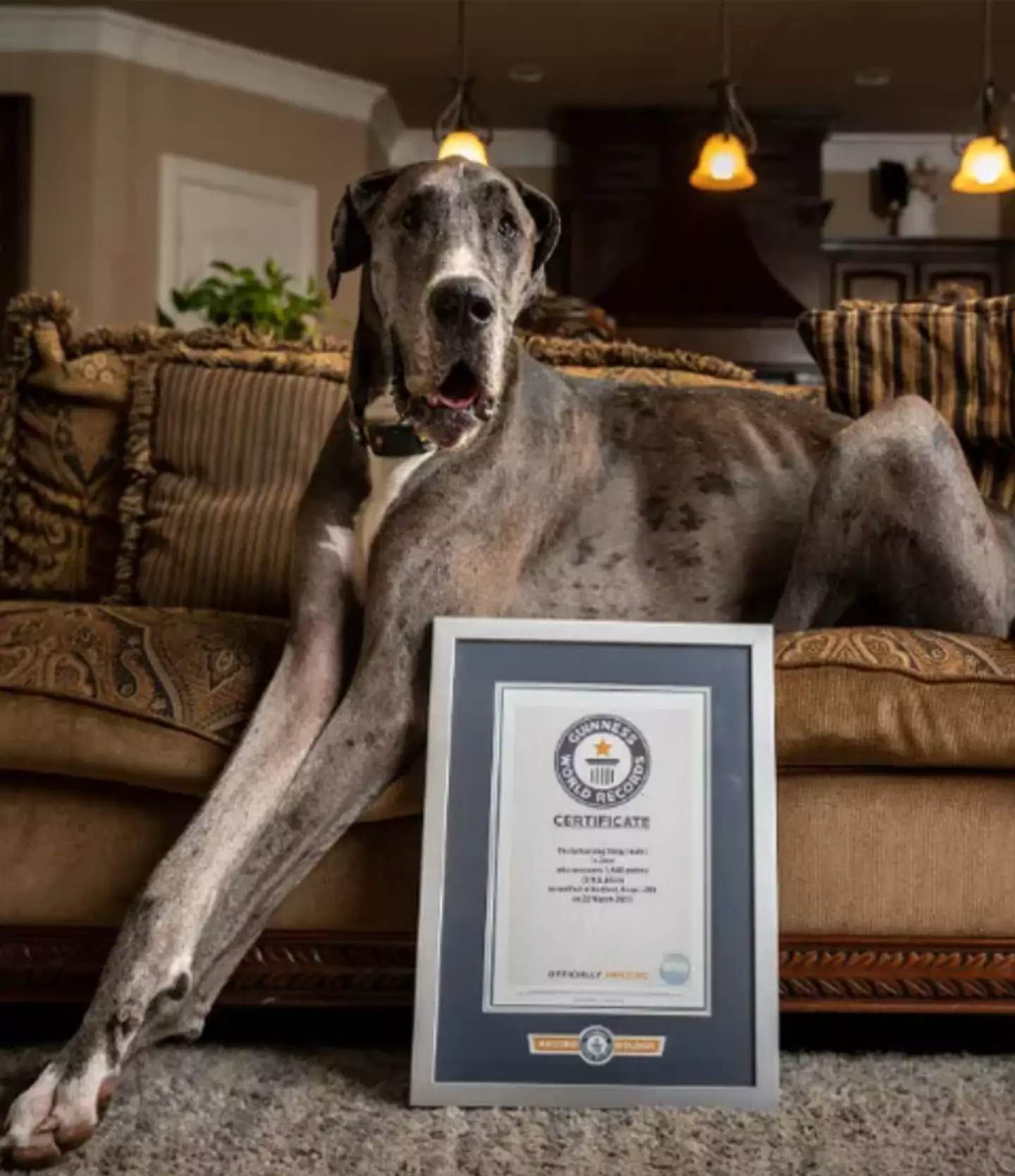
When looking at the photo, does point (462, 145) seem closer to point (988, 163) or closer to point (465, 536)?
point (988, 163)

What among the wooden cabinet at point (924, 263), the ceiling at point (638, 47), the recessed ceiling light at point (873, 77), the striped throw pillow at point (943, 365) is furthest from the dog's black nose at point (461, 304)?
the wooden cabinet at point (924, 263)

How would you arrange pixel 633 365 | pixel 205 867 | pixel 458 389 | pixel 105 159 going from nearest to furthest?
pixel 205 867, pixel 458 389, pixel 633 365, pixel 105 159

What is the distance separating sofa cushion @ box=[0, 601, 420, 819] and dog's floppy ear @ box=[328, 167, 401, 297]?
0.50m

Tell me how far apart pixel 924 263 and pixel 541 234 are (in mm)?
6164

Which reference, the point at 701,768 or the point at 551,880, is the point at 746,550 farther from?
the point at 551,880

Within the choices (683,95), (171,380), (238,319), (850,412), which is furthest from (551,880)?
(683,95)

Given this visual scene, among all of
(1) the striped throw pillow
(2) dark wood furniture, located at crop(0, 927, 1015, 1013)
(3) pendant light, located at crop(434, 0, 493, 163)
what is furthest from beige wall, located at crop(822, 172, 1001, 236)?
(2) dark wood furniture, located at crop(0, 927, 1015, 1013)

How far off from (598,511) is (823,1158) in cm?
92

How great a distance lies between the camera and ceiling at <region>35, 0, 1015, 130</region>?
616 cm

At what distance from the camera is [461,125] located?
18.1 feet

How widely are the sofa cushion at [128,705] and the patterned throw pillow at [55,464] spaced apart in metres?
0.79

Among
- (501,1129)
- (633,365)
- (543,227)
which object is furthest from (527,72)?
(501,1129)

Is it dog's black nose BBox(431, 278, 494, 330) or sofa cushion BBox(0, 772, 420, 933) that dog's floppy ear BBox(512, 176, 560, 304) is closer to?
dog's black nose BBox(431, 278, 494, 330)

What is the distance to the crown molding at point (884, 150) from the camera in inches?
310
